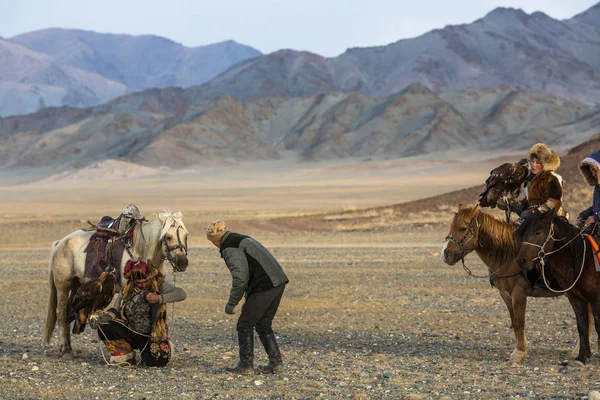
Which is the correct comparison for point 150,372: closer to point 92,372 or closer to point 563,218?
point 92,372

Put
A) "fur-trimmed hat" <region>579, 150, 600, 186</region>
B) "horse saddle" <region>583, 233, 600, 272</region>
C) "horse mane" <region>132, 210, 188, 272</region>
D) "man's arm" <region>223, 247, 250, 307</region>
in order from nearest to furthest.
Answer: "man's arm" <region>223, 247, 250, 307</region>, "horse saddle" <region>583, 233, 600, 272</region>, "fur-trimmed hat" <region>579, 150, 600, 186</region>, "horse mane" <region>132, 210, 188, 272</region>

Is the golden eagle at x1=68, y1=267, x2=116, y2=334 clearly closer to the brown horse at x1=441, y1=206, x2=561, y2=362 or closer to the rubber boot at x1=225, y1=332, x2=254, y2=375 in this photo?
the rubber boot at x1=225, y1=332, x2=254, y2=375

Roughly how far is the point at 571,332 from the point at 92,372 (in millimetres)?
6245

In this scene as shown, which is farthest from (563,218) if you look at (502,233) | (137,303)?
(137,303)

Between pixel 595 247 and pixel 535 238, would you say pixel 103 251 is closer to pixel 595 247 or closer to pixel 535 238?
pixel 535 238

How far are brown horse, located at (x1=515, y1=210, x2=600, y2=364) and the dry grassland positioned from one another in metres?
0.64

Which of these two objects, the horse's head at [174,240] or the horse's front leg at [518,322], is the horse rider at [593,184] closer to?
the horse's front leg at [518,322]

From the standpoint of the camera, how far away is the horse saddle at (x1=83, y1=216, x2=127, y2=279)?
947 centimetres

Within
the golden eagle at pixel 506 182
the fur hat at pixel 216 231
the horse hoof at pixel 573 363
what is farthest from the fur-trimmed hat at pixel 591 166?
the fur hat at pixel 216 231

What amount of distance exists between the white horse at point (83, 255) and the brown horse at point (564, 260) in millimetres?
3644

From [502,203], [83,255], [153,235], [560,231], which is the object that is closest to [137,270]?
[153,235]

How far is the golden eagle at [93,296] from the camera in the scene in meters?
9.35

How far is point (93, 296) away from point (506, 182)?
4773mm

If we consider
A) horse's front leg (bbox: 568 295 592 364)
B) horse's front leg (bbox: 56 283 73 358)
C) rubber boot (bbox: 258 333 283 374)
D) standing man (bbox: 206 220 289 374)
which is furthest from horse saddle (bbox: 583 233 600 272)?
horse's front leg (bbox: 56 283 73 358)
